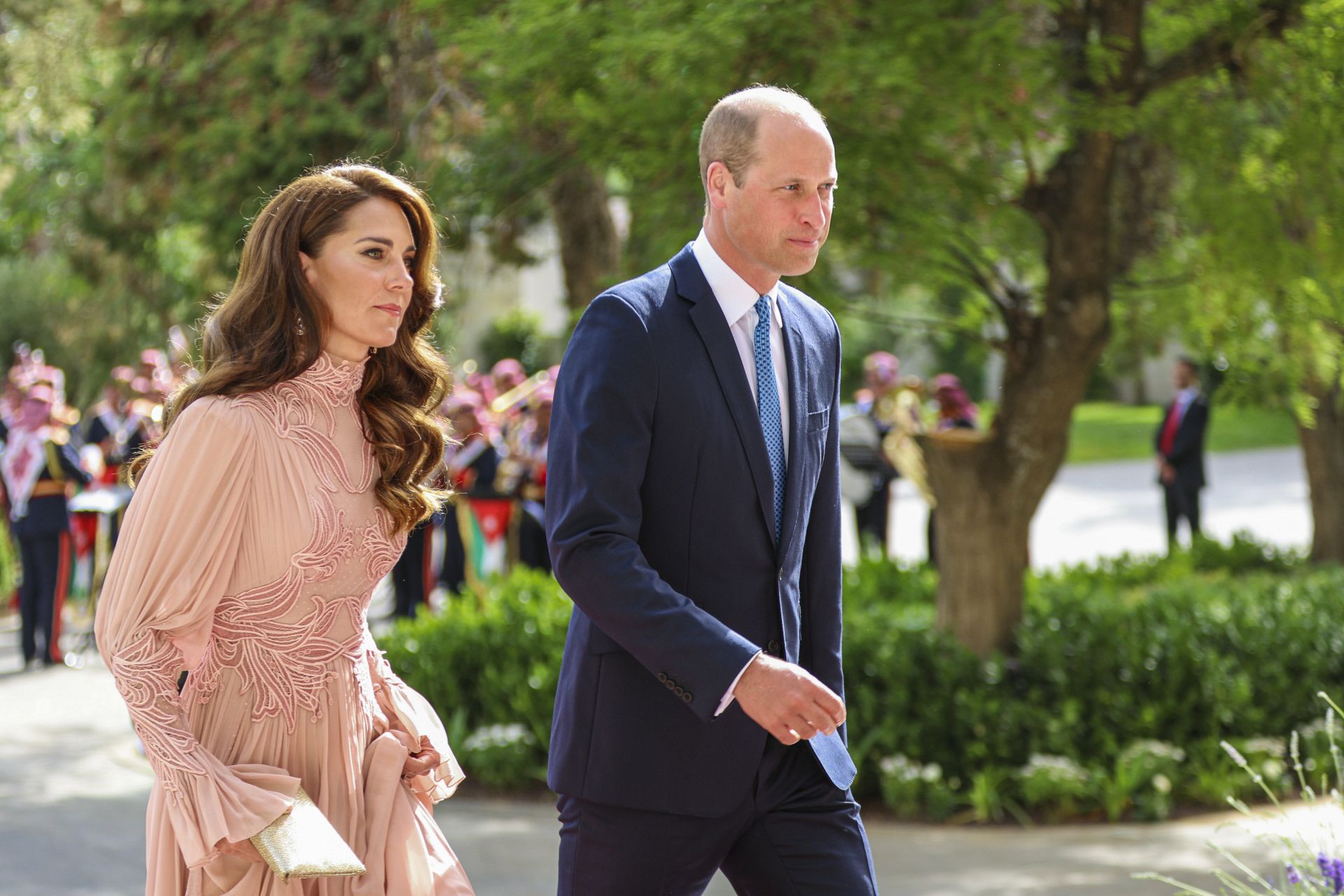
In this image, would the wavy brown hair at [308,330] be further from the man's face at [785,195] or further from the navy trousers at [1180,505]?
the navy trousers at [1180,505]

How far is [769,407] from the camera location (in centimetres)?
288

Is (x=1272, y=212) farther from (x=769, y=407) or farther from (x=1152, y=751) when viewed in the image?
(x=769, y=407)

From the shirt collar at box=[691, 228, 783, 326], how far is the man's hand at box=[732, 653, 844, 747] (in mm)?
709

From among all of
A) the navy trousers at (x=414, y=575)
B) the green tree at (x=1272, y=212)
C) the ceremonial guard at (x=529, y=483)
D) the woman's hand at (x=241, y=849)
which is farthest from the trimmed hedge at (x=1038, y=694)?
the woman's hand at (x=241, y=849)

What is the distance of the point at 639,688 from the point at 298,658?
2.08ft

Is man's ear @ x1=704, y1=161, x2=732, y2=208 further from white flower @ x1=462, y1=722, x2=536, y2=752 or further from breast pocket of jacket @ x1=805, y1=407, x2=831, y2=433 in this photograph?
white flower @ x1=462, y1=722, x2=536, y2=752

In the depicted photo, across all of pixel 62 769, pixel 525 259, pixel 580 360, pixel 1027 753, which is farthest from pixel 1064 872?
pixel 525 259

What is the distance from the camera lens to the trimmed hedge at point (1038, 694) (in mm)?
6910

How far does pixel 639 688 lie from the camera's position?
2.76 m

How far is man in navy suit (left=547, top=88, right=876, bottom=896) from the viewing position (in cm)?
262

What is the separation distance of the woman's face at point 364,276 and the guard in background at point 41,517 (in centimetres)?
972

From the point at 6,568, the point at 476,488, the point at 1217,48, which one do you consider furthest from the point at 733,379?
the point at 6,568

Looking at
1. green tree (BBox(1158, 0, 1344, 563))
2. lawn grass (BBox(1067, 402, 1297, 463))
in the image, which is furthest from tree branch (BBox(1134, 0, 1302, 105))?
lawn grass (BBox(1067, 402, 1297, 463))

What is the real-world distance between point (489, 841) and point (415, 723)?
3.90m
